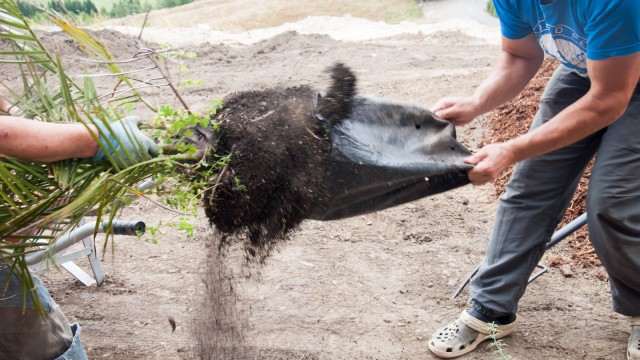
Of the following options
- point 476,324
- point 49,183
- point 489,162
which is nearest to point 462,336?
point 476,324

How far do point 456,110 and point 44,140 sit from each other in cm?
158

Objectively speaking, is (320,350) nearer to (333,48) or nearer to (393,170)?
(393,170)

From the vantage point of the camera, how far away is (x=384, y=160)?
211 centimetres

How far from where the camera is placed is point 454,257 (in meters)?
3.44

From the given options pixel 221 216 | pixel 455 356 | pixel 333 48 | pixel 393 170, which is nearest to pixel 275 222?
pixel 221 216

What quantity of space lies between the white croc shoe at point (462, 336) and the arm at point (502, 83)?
91 centimetres

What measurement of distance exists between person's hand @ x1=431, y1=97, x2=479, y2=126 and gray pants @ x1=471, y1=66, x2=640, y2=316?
0.32 metres

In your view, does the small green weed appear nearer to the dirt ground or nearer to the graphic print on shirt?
the dirt ground

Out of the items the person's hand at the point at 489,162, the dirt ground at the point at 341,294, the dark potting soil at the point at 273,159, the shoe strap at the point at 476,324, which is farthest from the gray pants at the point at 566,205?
the dark potting soil at the point at 273,159

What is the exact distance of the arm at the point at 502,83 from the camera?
2.49 metres

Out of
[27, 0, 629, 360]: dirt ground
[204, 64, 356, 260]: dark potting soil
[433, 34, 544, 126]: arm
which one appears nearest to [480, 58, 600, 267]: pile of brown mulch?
[27, 0, 629, 360]: dirt ground

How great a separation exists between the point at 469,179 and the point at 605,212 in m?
0.56

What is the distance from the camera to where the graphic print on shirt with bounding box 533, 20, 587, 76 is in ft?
6.91

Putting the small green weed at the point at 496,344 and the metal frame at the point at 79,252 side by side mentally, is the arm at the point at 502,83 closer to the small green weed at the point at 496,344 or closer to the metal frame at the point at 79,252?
the small green weed at the point at 496,344
